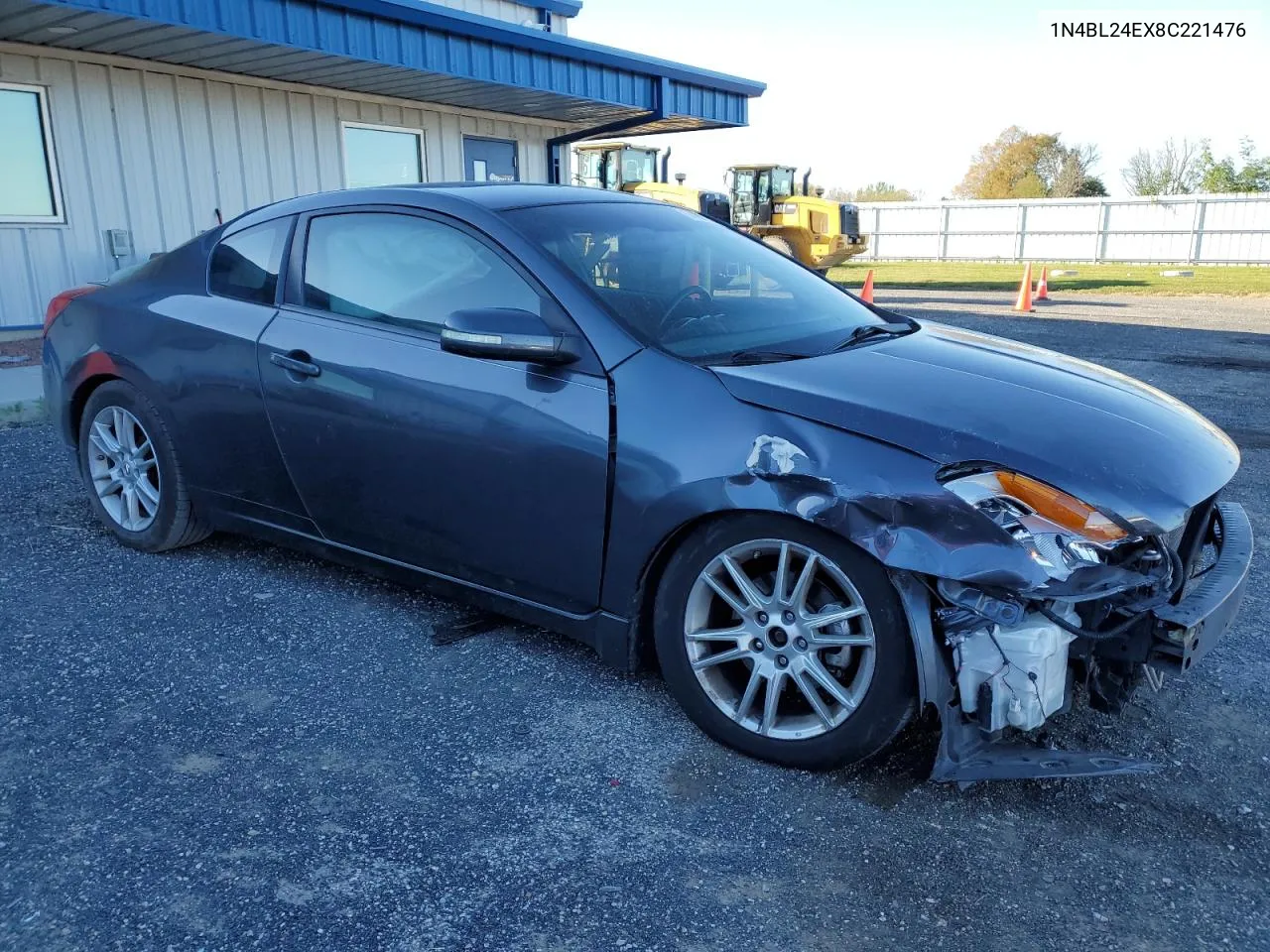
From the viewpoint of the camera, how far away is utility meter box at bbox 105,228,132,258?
33.0ft

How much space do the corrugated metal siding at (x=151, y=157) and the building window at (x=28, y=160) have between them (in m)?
0.09

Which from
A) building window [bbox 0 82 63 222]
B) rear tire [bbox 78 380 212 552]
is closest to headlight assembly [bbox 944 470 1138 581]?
rear tire [bbox 78 380 212 552]

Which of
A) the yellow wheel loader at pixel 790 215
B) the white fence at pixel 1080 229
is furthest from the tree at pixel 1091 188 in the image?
the yellow wheel loader at pixel 790 215

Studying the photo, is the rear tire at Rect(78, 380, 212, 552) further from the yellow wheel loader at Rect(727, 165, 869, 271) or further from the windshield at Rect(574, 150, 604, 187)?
the yellow wheel loader at Rect(727, 165, 869, 271)

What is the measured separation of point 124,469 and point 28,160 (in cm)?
706

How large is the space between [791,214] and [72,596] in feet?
66.5

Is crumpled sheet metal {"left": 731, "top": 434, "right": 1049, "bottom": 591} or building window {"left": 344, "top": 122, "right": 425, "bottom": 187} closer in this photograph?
crumpled sheet metal {"left": 731, "top": 434, "right": 1049, "bottom": 591}

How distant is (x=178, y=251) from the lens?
4.18 m

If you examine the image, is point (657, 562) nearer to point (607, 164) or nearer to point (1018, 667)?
point (1018, 667)

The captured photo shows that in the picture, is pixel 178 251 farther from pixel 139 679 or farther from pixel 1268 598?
pixel 1268 598

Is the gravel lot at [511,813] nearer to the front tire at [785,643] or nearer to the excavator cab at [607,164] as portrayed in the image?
the front tire at [785,643]

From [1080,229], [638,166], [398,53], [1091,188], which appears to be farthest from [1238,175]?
[398,53]

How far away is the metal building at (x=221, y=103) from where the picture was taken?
9.20m

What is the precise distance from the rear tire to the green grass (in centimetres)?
1877
